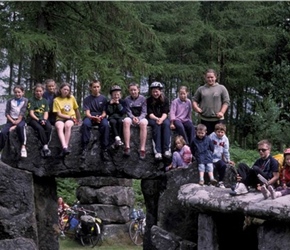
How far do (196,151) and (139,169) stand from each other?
56.2 inches

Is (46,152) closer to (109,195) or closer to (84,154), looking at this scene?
(84,154)

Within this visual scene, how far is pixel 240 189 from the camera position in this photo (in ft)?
29.4

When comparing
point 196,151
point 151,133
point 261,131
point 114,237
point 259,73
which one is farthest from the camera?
point 259,73

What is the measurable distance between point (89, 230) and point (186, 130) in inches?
280

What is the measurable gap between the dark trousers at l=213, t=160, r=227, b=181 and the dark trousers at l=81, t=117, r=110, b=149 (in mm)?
1976

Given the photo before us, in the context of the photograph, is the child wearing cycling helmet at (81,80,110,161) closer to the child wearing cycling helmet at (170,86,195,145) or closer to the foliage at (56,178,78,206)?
the child wearing cycling helmet at (170,86,195,145)

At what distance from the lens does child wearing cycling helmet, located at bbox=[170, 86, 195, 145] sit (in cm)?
1017

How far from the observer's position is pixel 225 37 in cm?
Result: 2647

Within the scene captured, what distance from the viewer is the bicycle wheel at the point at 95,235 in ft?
53.7

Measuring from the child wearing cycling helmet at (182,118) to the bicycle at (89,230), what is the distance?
6900 mm

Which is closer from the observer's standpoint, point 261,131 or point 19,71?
point 261,131

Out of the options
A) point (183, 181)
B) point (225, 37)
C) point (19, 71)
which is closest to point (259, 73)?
point (225, 37)

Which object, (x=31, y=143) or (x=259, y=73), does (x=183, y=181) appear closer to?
(x=31, y=143)

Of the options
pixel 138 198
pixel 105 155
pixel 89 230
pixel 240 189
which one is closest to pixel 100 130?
pixel 105 155
